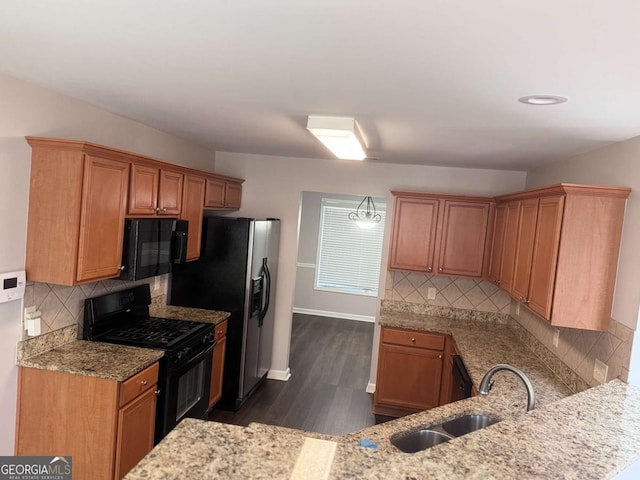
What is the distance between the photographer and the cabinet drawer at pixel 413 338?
14.1 ft

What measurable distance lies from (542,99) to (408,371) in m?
3.04

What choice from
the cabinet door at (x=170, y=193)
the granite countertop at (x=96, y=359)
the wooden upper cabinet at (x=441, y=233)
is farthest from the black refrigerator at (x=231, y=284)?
the wooden upper cabinet at (x=441, y=233)

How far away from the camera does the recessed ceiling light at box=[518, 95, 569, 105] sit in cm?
194

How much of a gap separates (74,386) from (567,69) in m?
2.85

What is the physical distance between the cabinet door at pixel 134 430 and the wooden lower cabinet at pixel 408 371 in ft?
7.26

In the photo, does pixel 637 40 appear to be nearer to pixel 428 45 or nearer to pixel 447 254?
pixel 428 45

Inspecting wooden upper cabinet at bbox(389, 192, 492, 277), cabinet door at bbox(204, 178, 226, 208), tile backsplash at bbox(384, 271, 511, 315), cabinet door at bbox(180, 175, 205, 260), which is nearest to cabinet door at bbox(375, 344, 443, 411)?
tile backsplash at bbox(384, 271, 511, 315)

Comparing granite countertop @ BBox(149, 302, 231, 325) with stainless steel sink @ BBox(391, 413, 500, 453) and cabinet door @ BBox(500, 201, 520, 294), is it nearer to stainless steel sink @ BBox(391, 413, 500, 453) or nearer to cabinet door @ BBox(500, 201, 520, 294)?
stainless steel sink @ BBox(391, 413, 500, 453)

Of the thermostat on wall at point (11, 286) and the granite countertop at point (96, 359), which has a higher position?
the thermostat on wall at point (11, 286)

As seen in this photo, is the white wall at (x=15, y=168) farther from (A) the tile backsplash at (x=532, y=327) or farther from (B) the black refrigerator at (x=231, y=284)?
(A) the tile backsplash at (x=532, y=327)

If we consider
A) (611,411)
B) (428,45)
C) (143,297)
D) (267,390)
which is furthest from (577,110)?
(267,390)

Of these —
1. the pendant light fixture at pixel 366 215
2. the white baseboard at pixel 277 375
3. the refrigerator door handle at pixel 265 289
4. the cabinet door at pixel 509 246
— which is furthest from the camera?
the pendant light fixture at pixel 366 215

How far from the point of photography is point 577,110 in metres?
2.11

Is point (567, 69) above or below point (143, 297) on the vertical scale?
above
